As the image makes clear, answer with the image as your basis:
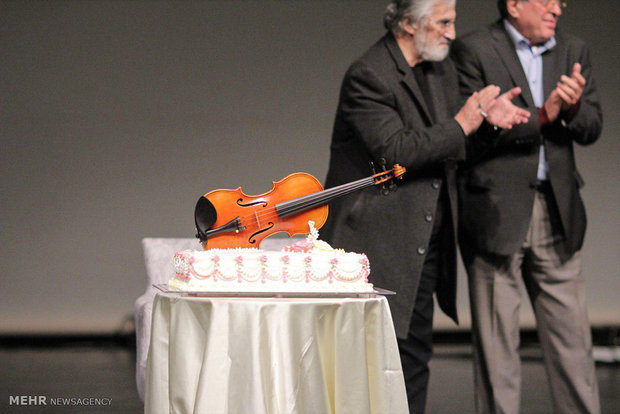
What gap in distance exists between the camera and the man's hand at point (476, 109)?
9.04 ft

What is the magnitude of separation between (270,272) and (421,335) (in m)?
0.88

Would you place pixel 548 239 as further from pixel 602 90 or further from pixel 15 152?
pixel 15 152

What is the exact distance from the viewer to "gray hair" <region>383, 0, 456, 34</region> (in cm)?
289

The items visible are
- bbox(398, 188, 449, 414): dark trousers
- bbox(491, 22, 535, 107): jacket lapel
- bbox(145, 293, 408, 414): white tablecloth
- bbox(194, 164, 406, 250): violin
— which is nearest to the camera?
bbox(145, 293, 408, 414): white tablecloth

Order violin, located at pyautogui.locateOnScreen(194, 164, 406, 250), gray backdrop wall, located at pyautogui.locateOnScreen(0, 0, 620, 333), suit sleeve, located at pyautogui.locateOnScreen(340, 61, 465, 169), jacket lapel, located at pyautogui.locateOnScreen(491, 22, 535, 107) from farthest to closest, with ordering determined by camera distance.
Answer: gray backdrop wall, located at pyautogui.locateOnScreen(0, 0, 620, 333) < jacket lapel, located at pyautogui.locateOnScreen(491, 22, 535, 107) < suit sleeve, located at pyautogui.locateOnScreen(340, 61, 465, 169) < violin, located at pyautogui.locateOnScreen(194, 164, 406, 250)

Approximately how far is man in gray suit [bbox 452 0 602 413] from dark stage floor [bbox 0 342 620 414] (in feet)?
2.50

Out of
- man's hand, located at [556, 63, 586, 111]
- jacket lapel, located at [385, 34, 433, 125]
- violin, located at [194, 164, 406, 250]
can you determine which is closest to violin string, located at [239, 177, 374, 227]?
violin, located at [194, 164, 406, 250]

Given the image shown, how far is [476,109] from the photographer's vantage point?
2771mm

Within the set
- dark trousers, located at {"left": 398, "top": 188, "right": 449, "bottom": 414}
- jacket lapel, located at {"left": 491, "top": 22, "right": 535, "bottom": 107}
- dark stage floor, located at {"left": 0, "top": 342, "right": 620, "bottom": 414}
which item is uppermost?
jacket lapel, located at {"left": 491, "top": 22, "right": 535, "bottom": 107}

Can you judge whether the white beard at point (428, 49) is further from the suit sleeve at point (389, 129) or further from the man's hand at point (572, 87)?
the man's hand at point (572, 87)

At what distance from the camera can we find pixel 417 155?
2.68 meters

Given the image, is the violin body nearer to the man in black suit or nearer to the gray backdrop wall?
the man in black suit

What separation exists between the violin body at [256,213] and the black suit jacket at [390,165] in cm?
44

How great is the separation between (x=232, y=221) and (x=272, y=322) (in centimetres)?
34
